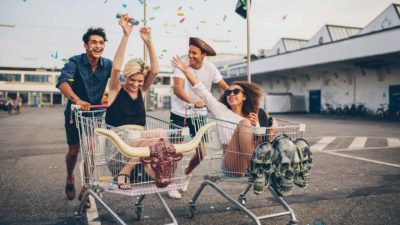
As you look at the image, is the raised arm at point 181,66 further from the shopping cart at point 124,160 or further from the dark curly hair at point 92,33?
the dark curly hair at point 92,33

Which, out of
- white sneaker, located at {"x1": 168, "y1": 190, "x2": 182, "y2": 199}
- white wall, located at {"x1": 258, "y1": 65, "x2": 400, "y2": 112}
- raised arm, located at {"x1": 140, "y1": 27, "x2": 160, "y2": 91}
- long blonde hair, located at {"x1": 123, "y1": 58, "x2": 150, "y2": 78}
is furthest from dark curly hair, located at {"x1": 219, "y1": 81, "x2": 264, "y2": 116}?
white wall, located at {"x1": 258, "y1": 65, "x2": 400, "y2": 112}

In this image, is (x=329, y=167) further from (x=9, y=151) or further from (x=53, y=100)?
(x=53, y=100)

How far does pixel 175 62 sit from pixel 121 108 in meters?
0.72

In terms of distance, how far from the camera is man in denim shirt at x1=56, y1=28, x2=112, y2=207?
3779mm

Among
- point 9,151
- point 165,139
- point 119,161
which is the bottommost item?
point 9,151

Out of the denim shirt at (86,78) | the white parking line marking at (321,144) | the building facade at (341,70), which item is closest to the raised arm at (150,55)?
the denim shirt at (86,78)

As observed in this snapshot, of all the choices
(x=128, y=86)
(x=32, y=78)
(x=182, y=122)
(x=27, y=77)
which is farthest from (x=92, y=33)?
(x=27, y=77)

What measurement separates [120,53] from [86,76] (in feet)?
2.30

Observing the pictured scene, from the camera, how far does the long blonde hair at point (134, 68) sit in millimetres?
3305

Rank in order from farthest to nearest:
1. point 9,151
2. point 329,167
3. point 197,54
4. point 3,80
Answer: point 3,80
point 9,151
point 329,167
point 197,54

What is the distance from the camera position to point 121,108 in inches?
131

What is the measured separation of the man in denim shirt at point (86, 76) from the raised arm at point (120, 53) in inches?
18.1

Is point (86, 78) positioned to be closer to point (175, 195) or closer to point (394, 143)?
point (175, 195)

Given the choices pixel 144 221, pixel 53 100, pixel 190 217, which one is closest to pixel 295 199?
pixel 190 217
